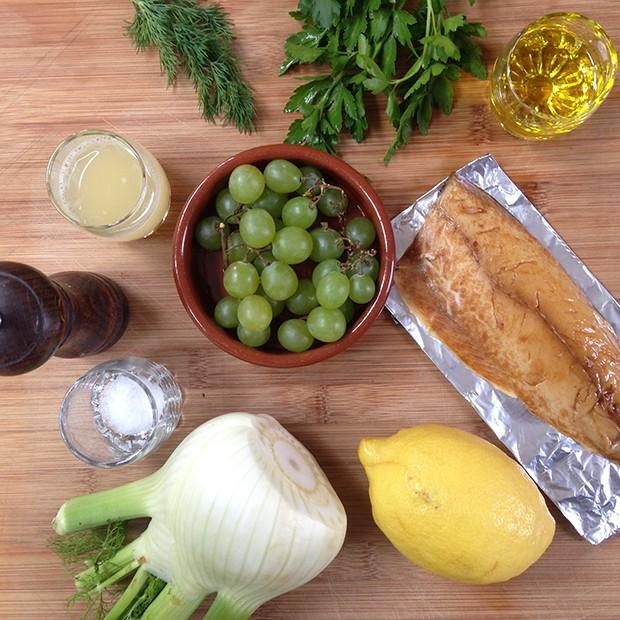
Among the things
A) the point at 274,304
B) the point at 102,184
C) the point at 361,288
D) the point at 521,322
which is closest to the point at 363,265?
the point at 361,288

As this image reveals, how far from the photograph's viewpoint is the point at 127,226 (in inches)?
33.3

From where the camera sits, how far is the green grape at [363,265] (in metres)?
0.81

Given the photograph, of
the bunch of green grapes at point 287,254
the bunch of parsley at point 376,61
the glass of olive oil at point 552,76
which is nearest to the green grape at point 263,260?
the bunch of green grapes at point 287,254

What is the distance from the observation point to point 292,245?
79 cm

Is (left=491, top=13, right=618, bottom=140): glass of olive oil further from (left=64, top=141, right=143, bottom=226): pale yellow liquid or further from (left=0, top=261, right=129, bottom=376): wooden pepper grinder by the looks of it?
(left=0, top=261, right=129, bottom=376): wooden pepper grinder

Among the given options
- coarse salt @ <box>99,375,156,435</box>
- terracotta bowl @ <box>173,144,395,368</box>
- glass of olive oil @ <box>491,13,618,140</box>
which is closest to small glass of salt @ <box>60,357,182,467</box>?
coarse salt @ <box>99,375,156,435</box>

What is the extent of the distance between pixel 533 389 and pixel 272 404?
40 cm

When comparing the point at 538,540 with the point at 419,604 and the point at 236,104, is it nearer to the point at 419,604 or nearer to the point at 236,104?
the point at 419,604

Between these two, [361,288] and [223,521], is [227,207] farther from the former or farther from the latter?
[223,521]

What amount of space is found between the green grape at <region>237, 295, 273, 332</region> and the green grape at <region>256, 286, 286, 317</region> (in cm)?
2

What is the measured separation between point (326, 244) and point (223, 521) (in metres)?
0.40

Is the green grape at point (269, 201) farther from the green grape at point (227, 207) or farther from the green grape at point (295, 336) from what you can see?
the green grape at point (295, 336)

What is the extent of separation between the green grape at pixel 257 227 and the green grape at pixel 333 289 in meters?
0.10

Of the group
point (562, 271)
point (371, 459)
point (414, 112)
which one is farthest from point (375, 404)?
point (414, 112)
